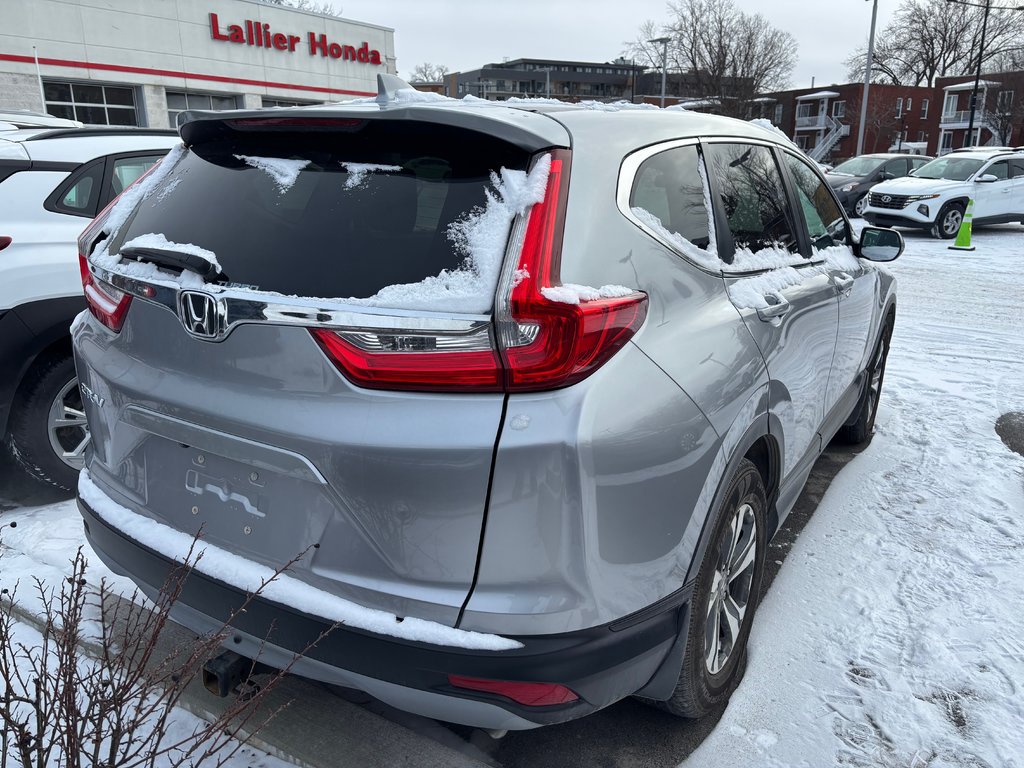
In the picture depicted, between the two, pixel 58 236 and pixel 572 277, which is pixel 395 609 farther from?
pixel 58 236

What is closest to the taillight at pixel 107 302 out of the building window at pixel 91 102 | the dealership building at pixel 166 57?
the dealership building at pixel 166 57

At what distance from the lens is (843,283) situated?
3.42m

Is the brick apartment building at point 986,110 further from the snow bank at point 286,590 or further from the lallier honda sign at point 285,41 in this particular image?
the snow bank at point 286,590

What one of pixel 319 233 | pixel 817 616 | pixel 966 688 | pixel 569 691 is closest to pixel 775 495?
pixel 817 616

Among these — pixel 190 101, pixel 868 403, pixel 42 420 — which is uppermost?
pixel 190 101

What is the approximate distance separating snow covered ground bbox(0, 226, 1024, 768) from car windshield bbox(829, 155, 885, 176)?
53.1ft

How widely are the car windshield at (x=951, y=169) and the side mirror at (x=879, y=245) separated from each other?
49.3ft

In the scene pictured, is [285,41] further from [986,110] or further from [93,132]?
[986,110]

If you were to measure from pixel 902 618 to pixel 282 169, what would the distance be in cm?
272

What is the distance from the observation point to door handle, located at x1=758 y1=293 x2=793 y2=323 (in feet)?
8.02

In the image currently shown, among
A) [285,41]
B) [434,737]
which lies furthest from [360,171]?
[285,41]

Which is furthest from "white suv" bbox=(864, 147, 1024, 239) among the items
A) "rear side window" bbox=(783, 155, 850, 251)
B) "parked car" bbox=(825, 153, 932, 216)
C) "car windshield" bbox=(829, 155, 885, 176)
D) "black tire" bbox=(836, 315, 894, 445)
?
"rear side window" bbox=(783, 155, 850, 251)

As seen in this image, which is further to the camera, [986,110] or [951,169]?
[986,110]

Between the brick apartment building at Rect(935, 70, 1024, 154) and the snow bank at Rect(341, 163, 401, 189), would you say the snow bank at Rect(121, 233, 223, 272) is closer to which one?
the snow bank at Rect(341, 163, 401, 189)
